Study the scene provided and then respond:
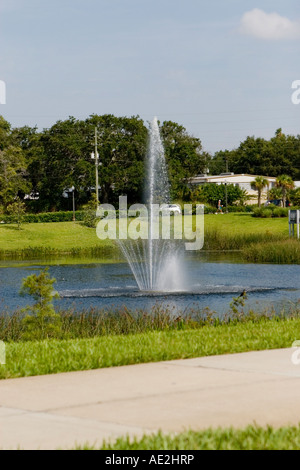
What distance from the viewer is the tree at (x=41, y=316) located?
13.8 metres

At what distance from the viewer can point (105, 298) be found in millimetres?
24766

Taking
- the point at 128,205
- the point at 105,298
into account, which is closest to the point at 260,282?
the point at 105,298

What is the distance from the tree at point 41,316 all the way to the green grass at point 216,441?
25.1ft

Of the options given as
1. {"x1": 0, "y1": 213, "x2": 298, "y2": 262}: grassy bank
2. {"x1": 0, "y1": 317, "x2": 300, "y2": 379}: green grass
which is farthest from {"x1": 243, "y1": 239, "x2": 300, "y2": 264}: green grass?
{"x1": 0, "y1": 317, "x2": 300, "y2": 379}: green grass

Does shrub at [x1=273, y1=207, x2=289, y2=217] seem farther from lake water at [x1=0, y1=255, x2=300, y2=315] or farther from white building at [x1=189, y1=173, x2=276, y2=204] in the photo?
lake water at [x1=0, y1=255, x2=300, y2=315]

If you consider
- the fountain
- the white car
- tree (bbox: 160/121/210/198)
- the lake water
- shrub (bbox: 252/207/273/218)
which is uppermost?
tree (bbox: 160/121/210/198)

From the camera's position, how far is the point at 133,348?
33.6 ft

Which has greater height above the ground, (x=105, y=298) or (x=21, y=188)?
(x=21, y=188)

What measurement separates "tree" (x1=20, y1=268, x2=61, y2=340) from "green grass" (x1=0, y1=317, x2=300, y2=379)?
237 cm

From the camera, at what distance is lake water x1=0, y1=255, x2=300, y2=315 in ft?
74.7

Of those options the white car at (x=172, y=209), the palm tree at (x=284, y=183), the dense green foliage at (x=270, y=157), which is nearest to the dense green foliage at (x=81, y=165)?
the white car at (x=172, y=209)

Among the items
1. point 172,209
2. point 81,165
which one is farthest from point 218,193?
point 81,165

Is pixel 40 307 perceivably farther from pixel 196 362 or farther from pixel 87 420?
pixel 87 420
